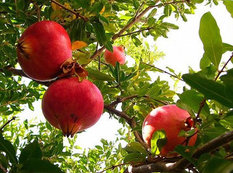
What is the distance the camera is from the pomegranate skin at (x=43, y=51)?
3.41 ft

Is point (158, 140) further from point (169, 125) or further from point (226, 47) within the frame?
point (226, 47)

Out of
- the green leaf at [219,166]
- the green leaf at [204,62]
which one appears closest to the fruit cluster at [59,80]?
the green leaf at [204,62]

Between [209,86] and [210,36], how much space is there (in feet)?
0.76

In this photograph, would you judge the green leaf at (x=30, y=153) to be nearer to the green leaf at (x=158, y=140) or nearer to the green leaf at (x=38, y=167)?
the green leaf at (x=38, y=167)

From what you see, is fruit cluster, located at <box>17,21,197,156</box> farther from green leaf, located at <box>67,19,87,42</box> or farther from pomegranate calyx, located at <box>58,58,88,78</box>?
green leaf, located at <box>67,19,87,42</box>

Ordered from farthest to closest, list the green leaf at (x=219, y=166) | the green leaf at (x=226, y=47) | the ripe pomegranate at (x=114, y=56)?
1. the ripe pomegranate at (x=114, y=56)
2. the green leaf at (x=226, y=47)
3. the green leaf at (x=219, y=166)

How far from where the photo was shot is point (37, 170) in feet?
2.32

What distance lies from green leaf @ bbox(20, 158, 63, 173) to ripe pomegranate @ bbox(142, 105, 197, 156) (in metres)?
0.45

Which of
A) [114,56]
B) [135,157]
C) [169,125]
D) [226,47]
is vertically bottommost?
[135,157]

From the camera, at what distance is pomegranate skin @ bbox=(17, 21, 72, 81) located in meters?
1.04

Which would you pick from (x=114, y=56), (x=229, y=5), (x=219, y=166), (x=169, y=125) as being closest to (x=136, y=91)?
(x=169, y=125)

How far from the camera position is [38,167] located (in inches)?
27.8

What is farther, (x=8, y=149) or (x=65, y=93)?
(x=65, y=93)

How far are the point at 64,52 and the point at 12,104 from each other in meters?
1.43
